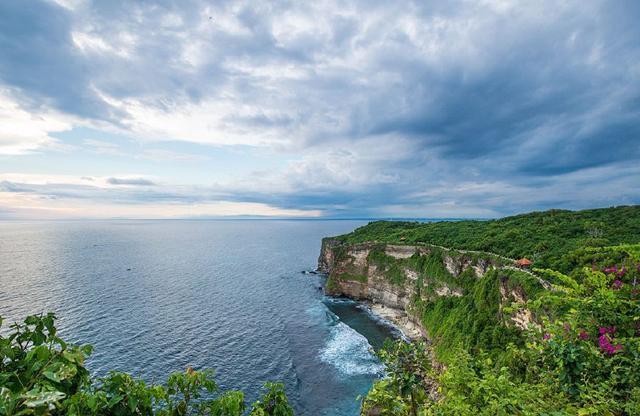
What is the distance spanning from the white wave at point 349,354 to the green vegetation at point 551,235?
26.6 metres

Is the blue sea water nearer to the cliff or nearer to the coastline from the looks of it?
the coastline

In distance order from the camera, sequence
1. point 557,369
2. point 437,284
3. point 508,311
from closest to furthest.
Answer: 1. point 557,369
2. point 508,311
3. point 437,284

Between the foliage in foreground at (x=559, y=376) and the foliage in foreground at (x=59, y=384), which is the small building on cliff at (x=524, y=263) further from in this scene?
the foliage in foreground at (x=59, y=384)

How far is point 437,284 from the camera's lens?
Answer: 61594 millimetres

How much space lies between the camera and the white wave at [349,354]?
46.4 metres

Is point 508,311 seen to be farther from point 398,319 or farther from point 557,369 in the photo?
point 398,319

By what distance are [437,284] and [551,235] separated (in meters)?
21.8

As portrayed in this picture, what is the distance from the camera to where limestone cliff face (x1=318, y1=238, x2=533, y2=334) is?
51969mm

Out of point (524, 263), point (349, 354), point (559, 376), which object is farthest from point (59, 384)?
point (524, 263)

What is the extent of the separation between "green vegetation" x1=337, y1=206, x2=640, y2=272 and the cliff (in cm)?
448

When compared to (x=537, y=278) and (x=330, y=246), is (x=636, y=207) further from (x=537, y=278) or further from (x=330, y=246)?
(x=330, y=246)

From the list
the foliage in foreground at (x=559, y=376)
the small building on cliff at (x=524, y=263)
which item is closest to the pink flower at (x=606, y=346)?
the foliage in foreground at (x=559, y=376)

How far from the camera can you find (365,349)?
53219mm

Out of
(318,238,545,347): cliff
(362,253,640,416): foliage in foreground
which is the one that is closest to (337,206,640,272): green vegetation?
(318,238,545,347): cliff
